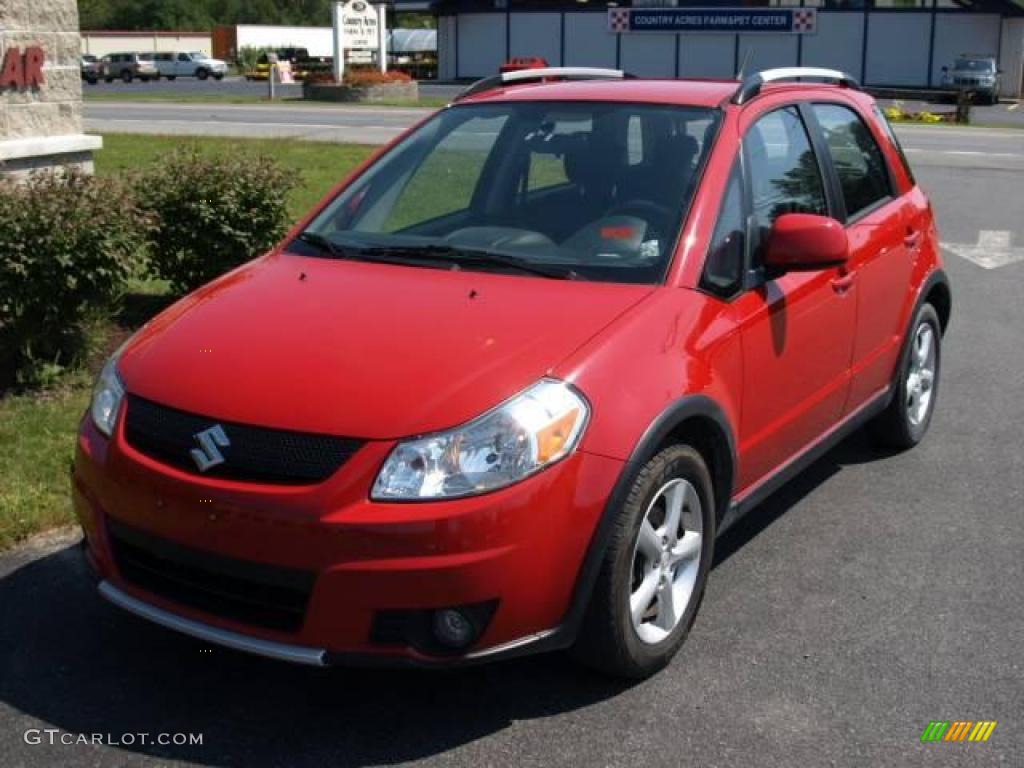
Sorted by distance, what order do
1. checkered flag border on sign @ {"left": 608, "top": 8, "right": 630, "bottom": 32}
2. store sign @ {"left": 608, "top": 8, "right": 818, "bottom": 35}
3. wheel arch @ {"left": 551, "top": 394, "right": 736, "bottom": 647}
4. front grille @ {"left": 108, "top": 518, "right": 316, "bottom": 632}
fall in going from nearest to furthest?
front grille @ {"left": 108, "top": 518, "right": 316, "bottom": 632}
wheel arch @ {"left": 551, "top": 394, "right": 736, "bottom": 647}
store sign @ {"left": 608, "top": 8, "right": 818, "bottom": 35}
checkered flag border on sign @ {"left": 608, "top": 8, "right": 630, "bottom": 32}

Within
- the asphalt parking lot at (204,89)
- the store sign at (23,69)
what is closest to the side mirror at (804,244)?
the store sign at (23,69)

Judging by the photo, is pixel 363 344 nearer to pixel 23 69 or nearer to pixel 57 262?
pixel 57 262

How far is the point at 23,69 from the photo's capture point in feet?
32.2

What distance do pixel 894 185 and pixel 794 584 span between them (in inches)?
87.4

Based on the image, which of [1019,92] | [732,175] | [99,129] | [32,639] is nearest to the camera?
[32,639]

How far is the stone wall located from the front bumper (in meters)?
6.97

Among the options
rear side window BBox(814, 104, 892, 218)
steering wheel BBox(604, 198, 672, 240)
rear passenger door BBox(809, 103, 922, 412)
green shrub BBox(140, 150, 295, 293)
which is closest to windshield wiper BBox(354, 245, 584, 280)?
steering wheel BBox(604, 198, 672, 240)

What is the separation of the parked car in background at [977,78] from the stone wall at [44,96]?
43.0 metres

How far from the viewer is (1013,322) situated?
9.19 meters

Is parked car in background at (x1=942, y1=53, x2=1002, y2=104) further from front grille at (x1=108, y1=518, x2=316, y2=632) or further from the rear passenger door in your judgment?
front grille at (x1=108, y1=518, x2=316, y2=632)

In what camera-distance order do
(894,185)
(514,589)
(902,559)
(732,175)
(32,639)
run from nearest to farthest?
(514,589)
(32,639)
(732,175)
(902,559)
(894,185)

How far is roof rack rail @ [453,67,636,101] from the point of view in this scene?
568cm

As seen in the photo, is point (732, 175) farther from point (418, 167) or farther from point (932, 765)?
point (932, 765)

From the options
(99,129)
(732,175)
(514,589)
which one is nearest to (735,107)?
(732,175)
